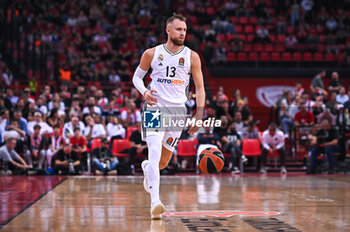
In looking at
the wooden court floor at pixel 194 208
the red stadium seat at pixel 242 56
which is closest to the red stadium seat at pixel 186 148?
the wooden court floor at pixel 194 208

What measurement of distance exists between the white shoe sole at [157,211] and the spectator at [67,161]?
9383mm

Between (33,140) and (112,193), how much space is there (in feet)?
23.3

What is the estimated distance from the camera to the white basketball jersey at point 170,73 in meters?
7.08

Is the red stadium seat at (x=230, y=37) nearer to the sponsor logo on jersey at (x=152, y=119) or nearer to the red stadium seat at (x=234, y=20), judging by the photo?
the red stadium seat at (x=234, y=20)

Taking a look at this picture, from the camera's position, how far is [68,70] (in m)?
21.7

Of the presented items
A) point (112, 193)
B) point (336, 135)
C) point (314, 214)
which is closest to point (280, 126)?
point (336, 135)

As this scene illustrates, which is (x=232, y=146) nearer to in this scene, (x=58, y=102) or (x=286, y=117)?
(x=286, y=117)

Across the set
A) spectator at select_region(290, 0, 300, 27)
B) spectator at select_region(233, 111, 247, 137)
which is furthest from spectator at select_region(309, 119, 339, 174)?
spectator at select_region(290, 0, 300, 27)

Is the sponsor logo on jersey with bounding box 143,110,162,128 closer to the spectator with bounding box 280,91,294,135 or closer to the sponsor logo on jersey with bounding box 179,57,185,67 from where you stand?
the sponsor logo on jersey with bounding box 179,57,185,67

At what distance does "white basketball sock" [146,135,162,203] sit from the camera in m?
6.92

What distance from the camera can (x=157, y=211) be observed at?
6.75 metres

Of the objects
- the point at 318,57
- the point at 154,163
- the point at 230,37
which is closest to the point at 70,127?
the point at 154,163

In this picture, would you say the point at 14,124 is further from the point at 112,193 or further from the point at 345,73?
the point at 345,73

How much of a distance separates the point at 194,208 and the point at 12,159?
9.55 meters
